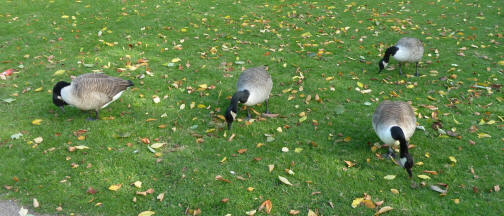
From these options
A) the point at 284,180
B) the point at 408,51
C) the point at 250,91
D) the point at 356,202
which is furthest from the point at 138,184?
the point at 408,51

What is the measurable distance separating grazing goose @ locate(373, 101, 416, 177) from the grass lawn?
428 mm

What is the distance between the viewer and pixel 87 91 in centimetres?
628

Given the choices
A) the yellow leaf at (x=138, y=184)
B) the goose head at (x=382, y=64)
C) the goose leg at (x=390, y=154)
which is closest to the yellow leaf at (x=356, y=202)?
the goose leg at (x=390, y=154)

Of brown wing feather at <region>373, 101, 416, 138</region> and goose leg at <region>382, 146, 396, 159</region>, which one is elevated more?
brown wing feather at <region>373, 101, 416, 138</region>

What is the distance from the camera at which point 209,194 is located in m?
4.98

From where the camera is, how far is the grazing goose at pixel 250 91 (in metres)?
6.24

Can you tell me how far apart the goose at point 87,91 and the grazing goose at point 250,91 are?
2355mm

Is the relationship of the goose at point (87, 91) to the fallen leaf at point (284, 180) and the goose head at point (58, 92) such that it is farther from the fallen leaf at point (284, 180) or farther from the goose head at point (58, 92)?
the fallen leaf at point (284, 180)

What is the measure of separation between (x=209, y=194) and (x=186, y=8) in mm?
10836

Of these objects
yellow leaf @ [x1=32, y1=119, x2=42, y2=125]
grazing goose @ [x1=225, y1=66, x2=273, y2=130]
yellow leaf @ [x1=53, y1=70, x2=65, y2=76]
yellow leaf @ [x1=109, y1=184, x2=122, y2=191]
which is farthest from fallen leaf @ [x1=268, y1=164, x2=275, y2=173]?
yellow leaf @ [x1=53, y1=70, x2=65, y2=76]

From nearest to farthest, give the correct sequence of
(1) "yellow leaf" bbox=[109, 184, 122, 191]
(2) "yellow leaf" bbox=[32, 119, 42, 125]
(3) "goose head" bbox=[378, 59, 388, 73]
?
1. (1) "yellow leaf" bbox=[109, 184, 122, 191]
2. (2) "yellow leaf" bbox=[32, 119, 42, 125]
3. (3) "goose head" bbox=[378, 59, 388, 73]

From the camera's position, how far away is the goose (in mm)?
6273

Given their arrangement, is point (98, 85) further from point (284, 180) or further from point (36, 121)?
Result: point (284, 180)

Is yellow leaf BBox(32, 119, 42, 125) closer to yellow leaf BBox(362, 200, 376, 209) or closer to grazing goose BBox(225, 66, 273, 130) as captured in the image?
grazing goose BBox(225, 66, 273, 130)
